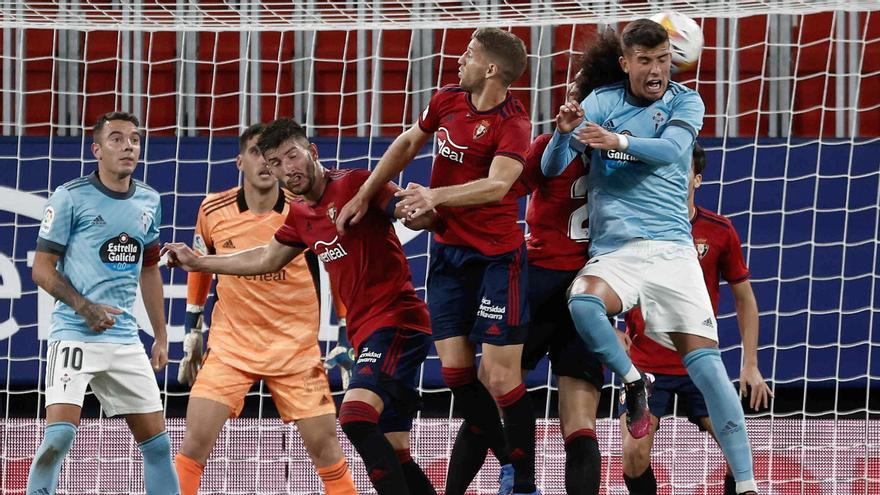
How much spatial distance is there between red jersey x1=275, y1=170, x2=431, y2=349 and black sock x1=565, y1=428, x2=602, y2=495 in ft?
2.34

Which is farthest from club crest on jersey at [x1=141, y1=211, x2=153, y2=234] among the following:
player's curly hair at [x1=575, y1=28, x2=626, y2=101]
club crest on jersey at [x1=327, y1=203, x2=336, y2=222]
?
player's curly hair at [x1=575, y1=28, x2=626, y2=101]

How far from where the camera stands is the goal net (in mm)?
7086

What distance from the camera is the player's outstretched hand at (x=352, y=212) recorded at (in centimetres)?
463

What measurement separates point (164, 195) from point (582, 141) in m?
4.31

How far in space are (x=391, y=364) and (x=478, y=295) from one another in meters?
0.42

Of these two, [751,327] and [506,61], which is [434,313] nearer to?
[506,61]

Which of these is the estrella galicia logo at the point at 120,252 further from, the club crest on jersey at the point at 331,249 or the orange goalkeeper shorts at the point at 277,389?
the club crest on jersey at the point at 331,249

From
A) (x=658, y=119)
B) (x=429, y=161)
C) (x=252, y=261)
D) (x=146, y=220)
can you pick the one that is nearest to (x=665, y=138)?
(x=658, y=119)

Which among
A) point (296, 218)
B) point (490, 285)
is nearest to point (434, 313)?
point (490, 285)

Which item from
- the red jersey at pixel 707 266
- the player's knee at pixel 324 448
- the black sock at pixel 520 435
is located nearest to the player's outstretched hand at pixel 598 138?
the black sock at pixel 520 435

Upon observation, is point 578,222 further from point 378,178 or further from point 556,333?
point 378,178

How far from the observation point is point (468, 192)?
14.6 feet

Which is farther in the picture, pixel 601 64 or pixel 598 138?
pixel 601 64

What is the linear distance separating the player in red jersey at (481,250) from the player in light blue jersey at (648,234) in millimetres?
254
